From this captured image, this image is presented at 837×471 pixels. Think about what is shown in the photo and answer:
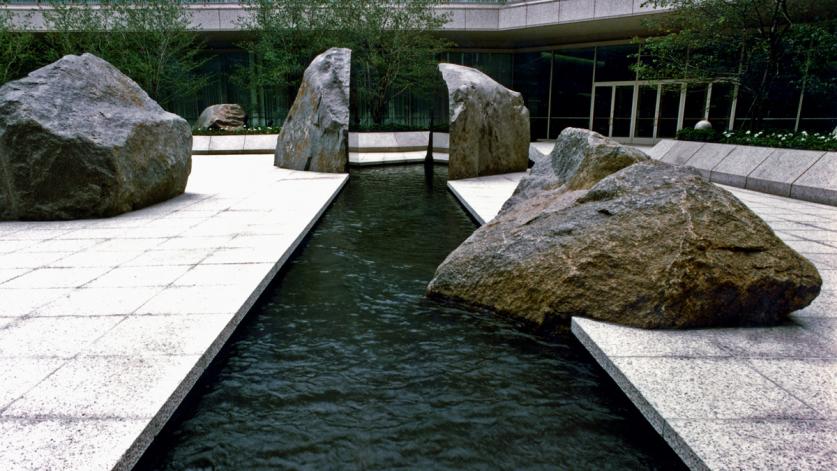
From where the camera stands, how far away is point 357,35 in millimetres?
21922

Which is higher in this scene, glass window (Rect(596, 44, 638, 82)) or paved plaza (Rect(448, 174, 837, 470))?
glass window (Rect(596, 44, 638, 82))

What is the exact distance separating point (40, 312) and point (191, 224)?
3.25 metres

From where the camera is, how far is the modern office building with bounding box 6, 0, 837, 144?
1983 centimetres

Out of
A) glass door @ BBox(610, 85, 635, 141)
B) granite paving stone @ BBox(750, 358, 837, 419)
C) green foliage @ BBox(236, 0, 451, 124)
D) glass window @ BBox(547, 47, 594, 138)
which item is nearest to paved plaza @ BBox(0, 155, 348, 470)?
granite paving stone @ BBox(750, 358, 837, 419)

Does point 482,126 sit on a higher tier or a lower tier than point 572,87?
lower

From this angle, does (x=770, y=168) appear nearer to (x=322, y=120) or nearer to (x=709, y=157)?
(x=709, y=157)

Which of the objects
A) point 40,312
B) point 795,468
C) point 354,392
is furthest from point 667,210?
point 40,312

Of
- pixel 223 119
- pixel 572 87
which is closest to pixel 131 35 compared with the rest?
pixel 223 119

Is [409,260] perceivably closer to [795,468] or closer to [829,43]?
[795,468]

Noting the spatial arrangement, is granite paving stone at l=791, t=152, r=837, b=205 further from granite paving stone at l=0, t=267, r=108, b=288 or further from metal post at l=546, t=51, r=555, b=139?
metal post at l=546, t=51, r=555, b=139

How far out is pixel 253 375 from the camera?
11.8 ft

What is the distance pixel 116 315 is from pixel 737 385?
4.33m

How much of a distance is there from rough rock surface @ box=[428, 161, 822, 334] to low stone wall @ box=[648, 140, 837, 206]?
6716mm

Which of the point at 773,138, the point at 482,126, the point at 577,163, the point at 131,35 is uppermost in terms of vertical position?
the point at 131,35
